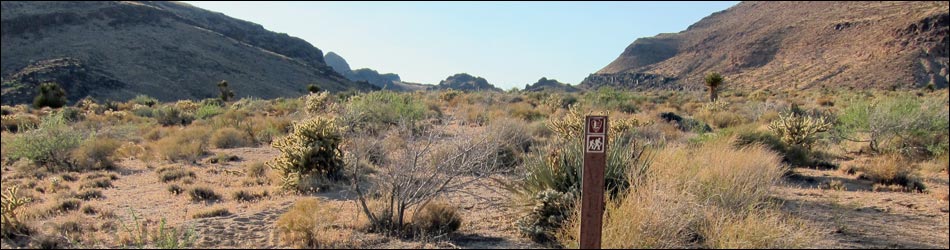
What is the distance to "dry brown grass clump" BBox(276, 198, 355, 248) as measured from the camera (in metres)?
5.95

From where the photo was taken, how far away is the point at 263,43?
317 feet

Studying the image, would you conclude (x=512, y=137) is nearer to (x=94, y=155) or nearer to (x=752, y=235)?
(x=752, y=235)

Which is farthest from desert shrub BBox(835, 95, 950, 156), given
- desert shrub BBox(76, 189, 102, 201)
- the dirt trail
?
desert shrub BBox(76, 189, 102, 201)

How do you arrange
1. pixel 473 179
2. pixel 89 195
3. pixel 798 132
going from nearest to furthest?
pixel 473 179 → pixel 89 195 → pixel 798 132

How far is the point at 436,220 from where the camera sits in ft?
22.1

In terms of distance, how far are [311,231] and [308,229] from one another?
0.05 m

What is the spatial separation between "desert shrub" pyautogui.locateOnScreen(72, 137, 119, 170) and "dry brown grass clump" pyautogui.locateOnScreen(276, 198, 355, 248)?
896 centimetres

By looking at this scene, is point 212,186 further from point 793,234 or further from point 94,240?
point 793,234

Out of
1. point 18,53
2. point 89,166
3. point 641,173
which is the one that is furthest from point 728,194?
point 18,53

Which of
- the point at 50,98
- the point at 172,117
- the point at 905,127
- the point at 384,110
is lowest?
the point at 172,117

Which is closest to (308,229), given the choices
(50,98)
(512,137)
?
(512,137)

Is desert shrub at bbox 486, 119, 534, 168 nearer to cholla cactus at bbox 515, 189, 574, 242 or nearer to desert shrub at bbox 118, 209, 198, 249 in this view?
cholla cactus at bbox 515, 189, 574, 242

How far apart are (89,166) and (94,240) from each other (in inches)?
319

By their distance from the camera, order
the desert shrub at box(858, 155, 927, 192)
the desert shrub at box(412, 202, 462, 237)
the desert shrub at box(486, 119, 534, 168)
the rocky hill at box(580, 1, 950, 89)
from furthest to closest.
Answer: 1. the rocky hill at box(580, 1, 950, 89)
2. the desert shrub at box(486, 119, 534, 168)
3. the desert shrub at box(858, 155, 927, 192)
4. the desert shrub at box(412, 202, 462, 237)
